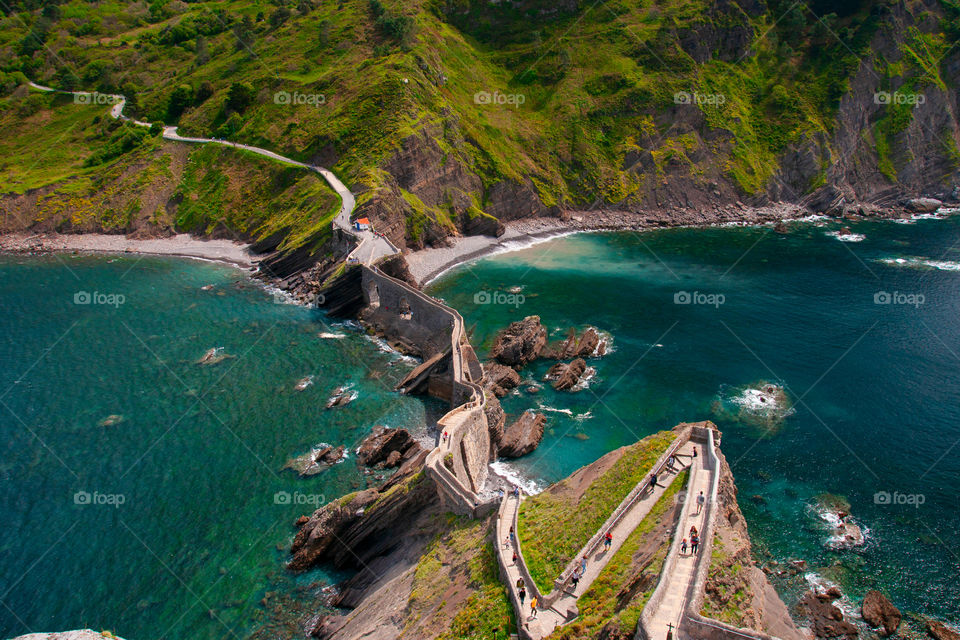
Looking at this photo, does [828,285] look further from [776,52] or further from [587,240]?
[776,52]

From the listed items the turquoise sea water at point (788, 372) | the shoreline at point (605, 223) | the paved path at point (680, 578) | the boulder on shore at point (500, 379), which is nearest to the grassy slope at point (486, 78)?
the shoreline at point (605, 223)

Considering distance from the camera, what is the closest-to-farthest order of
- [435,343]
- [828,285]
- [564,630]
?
[564,630] < [435,343] < [828,285]

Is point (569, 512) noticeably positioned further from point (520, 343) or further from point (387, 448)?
point (520, 343)

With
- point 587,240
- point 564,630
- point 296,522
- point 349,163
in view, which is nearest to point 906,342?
point 587,240

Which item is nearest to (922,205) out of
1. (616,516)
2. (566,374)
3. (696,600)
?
(566,374)

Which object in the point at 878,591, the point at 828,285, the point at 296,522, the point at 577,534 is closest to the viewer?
the point at 577,534

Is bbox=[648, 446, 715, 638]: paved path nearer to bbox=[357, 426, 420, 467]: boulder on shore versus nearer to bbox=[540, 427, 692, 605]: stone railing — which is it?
bbox=[540, 427, 692, 605]: stone railing
